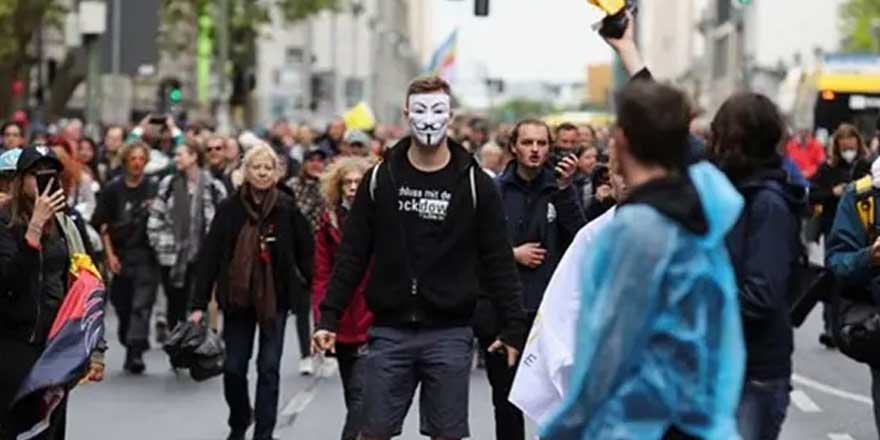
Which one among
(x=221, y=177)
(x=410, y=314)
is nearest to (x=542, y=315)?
(x=410, y=314)

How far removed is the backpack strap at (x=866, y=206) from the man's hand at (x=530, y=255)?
6.31 ft

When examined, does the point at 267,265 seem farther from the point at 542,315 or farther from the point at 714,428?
the point at 714,428

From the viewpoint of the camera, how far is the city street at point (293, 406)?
1515 cm

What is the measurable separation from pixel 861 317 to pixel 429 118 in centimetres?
190

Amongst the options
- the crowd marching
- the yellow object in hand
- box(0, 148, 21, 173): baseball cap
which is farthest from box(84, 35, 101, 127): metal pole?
the yellow object in hand

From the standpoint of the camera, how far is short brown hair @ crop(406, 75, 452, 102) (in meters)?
10.2

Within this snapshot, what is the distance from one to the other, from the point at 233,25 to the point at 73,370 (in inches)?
1992

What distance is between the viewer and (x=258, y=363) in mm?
14047

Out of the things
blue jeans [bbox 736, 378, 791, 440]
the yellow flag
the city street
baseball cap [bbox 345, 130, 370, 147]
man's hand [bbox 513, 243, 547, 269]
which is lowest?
the city street

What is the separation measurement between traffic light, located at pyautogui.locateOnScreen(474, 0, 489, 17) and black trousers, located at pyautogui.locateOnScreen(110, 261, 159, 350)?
10.3 feet

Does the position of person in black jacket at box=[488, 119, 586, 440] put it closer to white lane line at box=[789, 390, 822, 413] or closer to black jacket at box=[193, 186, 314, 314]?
black jacket at box=[193, 186, 314, 314]

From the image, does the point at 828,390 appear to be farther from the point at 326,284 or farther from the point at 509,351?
the point at 509,351

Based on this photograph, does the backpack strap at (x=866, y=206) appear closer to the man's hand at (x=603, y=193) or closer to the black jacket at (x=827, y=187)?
the man's hand at (x=603, y=193)

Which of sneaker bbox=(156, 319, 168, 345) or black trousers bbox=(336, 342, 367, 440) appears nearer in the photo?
black trousers bbox=(336, 342, 367, 440)
